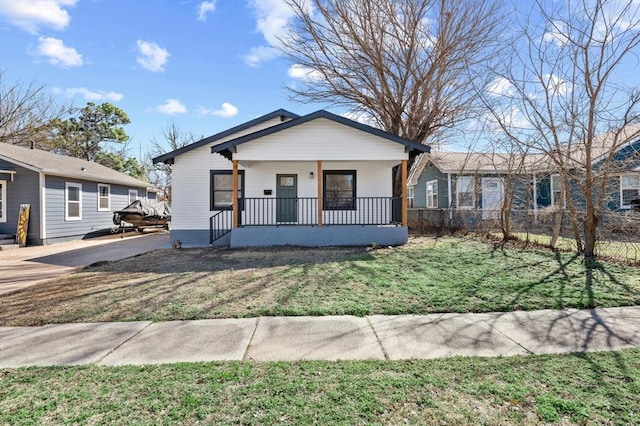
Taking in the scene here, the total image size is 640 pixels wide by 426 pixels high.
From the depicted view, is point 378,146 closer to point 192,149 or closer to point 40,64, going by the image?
point 192,149

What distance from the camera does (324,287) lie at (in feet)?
18.4

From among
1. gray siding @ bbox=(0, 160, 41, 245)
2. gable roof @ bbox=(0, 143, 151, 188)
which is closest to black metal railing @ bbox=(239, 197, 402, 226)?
gable roof @ bbox=(0, 143, 151, 188)

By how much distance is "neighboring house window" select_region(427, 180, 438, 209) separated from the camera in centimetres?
1820

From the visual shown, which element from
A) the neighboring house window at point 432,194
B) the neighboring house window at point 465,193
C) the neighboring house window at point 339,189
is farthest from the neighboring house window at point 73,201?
the neighboring house window at point 465,193

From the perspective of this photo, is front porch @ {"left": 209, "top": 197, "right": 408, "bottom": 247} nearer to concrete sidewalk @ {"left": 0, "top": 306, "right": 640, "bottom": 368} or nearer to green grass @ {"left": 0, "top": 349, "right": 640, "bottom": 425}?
concrete sidewalk @ {"left": 0, "top": 306, "right": 640, "bottom": 368}

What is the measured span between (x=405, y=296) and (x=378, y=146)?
20.7 ft

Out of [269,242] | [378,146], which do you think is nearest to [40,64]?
[269,242]

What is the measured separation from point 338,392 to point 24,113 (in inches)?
1299

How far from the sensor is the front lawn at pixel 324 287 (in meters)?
4.55

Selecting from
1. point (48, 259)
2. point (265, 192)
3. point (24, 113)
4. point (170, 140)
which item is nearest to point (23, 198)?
point (48, 259)

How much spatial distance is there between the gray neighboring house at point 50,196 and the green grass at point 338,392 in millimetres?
12959

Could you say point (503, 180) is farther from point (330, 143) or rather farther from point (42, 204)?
point (42, 204)

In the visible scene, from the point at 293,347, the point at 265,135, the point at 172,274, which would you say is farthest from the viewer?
the point at 265,135

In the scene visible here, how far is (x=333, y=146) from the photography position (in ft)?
33.5
